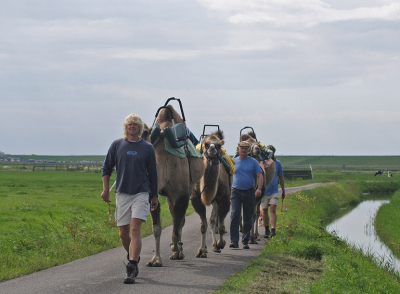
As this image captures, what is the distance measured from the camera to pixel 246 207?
11789 millimetres

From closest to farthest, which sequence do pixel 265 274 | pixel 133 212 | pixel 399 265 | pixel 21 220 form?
pixel 133 212 → pixel 265 274 → pixel 399 265 → pixel 21 220

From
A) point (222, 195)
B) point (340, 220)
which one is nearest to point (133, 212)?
point (222, 195)

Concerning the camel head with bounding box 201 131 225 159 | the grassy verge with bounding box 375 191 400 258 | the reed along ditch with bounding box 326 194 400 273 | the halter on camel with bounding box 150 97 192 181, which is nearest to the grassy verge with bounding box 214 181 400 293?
the camel head with bounding box 201 131 225 159

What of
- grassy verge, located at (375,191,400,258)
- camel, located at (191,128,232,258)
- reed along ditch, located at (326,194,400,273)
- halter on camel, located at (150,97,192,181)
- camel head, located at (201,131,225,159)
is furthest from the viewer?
grassy verge, located at (375,191,400,258)

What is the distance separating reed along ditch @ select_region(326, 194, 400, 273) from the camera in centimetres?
1814

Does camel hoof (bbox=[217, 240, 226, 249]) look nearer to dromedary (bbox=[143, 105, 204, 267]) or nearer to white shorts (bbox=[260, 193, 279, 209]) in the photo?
dromedary (bbox=[143, 105, 204, 267])

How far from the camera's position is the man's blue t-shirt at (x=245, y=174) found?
11.8m

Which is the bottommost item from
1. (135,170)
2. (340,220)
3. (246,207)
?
(340,220)

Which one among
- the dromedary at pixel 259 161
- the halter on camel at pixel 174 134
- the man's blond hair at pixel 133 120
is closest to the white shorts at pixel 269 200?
the dromedary at pixel 259 161

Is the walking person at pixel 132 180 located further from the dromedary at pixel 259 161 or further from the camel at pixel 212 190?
the dromedary at pixel 259 161

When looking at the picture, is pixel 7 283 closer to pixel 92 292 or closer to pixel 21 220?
pixel 92 292

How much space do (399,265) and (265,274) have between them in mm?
8470

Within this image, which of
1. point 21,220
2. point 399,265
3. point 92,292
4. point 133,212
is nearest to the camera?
point 92,292

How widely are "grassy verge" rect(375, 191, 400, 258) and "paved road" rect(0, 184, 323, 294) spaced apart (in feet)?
33.5
